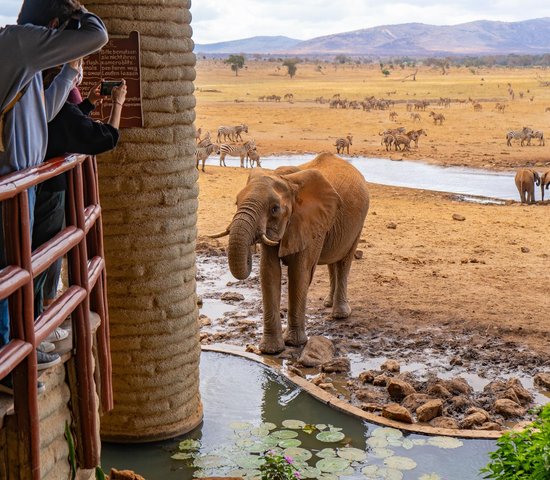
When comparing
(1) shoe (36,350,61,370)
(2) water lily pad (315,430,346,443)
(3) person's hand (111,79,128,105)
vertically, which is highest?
(3) person's hand (111,79,128,105)

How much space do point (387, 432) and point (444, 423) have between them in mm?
486

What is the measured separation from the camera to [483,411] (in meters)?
7.41

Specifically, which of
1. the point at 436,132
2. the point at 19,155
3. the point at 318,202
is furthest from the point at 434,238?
the point at 436,132

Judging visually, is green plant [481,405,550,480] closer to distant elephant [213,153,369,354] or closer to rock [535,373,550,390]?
rock [535,373,550,390]

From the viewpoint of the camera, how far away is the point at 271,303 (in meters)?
9.20

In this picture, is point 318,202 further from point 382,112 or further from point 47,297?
point 382,112

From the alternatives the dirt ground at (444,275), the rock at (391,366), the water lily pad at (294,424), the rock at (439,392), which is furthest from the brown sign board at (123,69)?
the dirt ground at (444,275)

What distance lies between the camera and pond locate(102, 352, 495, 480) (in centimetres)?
642

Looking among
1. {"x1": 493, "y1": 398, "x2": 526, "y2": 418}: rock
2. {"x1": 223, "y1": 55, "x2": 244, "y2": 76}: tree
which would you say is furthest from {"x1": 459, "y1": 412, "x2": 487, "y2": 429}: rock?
{"x1": 223, "y1": 55, "x2": 244, "y2": 76}: tree

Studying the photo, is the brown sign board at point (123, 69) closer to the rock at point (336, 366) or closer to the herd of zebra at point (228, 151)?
the rock at point (336, 366)

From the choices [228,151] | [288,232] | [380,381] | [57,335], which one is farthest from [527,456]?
[228,151]

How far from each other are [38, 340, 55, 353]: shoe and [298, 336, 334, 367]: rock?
4886mm

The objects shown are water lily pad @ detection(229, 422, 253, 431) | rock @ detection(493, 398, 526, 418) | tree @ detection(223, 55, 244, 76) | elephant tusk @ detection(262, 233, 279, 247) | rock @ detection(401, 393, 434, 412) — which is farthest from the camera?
tree @ detection(223, 55, 244, 76)

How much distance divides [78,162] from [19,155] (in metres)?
0.41
